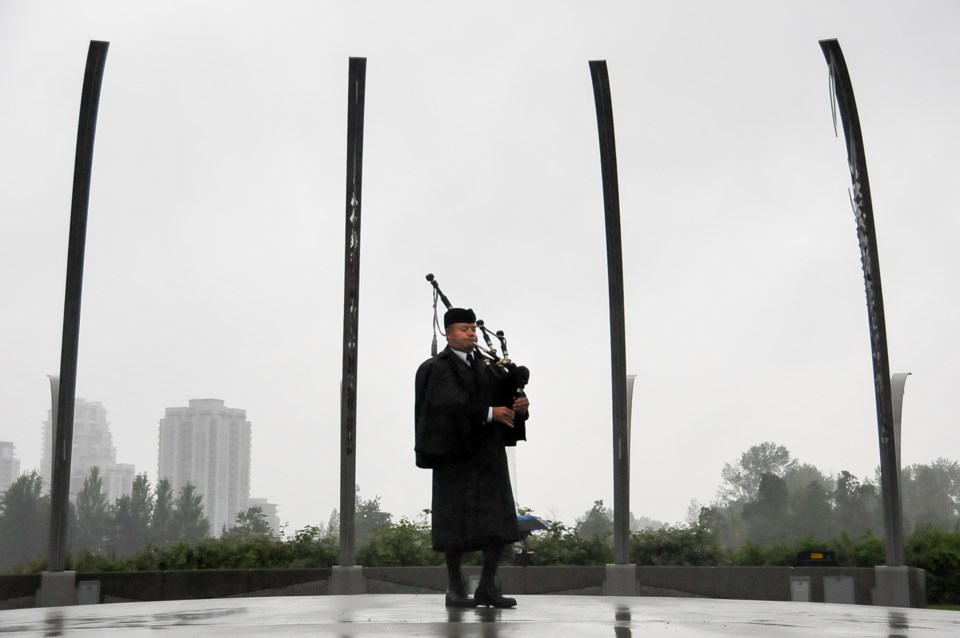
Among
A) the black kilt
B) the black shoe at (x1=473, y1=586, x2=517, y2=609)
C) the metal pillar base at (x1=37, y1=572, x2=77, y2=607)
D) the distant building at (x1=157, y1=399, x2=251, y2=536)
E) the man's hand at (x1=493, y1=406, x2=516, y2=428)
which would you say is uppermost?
the distant building at (x1=157, y1=399, x2=251, y2=536)

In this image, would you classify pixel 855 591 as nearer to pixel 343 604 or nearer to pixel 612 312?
pixel 612 312

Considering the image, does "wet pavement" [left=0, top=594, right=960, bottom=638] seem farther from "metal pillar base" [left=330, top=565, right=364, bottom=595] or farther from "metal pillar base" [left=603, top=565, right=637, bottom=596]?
"metal pillar base" [left=603, top=565, right=637, bottom=596]

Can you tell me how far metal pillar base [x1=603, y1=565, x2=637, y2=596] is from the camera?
40.0 feet

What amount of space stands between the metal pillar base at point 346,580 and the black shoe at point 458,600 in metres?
6.32

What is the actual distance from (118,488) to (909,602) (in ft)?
213

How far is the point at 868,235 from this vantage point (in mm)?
11992

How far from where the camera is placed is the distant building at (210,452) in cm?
6556

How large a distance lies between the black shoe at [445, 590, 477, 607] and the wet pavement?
82 mm

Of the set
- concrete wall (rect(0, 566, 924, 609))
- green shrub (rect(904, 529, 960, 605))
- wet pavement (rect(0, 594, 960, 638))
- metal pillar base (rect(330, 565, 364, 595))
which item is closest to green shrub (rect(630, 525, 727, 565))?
concrete wall (rect(0, 566, 924, 609))

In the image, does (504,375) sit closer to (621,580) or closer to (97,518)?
(621,580)

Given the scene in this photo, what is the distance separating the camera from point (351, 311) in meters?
11.9

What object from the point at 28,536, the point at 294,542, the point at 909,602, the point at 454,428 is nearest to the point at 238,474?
the point at 28,536

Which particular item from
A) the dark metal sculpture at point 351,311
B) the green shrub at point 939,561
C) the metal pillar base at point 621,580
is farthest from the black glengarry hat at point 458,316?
the green shrub at point 939,561

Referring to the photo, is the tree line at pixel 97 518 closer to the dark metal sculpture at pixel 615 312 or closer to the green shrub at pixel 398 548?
the green shrub at pixel 398 548
